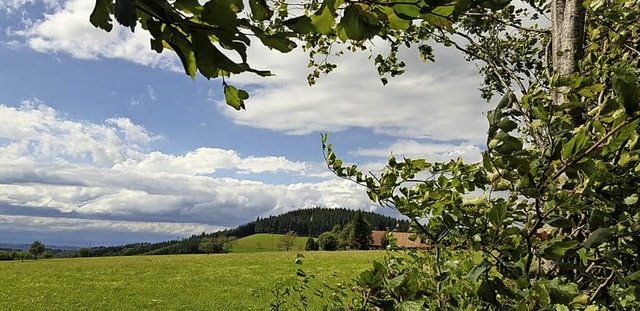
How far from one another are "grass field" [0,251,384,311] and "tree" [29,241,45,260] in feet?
98.6

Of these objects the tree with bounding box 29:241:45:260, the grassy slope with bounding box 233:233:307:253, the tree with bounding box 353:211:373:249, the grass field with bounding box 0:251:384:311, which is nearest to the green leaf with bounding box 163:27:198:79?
the tree with bounding box 353:211:373:249

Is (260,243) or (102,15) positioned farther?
(260,243)

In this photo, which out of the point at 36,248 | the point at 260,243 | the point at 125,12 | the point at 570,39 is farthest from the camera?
the point at 260,243

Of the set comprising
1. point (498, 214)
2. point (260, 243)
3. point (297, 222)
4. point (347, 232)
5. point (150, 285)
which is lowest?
point (150, 285)

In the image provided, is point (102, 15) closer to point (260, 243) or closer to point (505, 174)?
point (505, 174)

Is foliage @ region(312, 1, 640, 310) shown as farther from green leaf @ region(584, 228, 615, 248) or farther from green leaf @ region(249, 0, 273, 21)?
green leaf @ region(249, 0, 273, 21)

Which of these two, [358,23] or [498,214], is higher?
[358,23]

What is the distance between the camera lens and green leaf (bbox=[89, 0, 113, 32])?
87 cm

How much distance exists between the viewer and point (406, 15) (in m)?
0.91

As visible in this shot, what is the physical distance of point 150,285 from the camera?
27.9 meters

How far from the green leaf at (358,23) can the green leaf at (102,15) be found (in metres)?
0.45

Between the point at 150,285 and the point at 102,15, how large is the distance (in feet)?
97.9

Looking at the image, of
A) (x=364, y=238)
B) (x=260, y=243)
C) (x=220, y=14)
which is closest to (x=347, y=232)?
(x=364, y=238)

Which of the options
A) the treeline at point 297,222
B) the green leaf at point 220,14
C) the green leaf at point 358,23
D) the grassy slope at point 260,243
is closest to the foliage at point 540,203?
the green leaf at point 358,23
